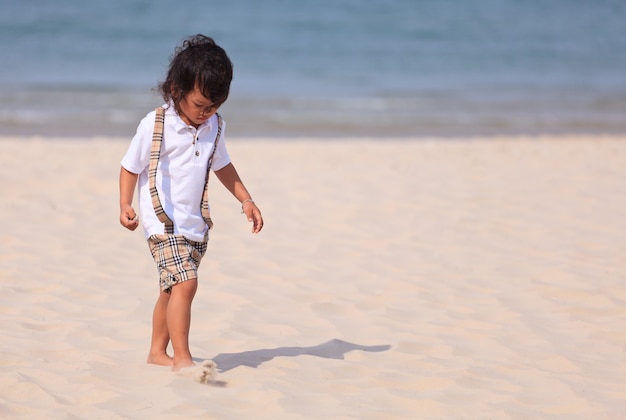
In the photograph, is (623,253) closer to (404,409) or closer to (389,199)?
(389,199)

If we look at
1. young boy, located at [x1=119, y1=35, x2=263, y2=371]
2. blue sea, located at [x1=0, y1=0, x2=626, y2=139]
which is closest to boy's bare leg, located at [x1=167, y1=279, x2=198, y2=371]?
young boy, located at [x1=119, y1=35, x2=263, y2=371]

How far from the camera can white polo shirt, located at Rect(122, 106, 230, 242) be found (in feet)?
10.5

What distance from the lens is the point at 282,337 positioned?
3.94 metres

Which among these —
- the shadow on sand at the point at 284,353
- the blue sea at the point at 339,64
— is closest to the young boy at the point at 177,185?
the shadow on sand at the point at 284,353

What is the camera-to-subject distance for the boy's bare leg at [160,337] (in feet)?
11.1

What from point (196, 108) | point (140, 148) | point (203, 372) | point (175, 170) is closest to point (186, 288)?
point (203, 372)

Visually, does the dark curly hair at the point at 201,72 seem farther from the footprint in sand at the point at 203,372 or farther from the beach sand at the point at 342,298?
the beach sand at the point at 342,298

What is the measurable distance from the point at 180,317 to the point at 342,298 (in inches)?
58.4

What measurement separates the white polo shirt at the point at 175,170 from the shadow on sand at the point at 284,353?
59cm

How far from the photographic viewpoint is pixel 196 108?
3.13 m

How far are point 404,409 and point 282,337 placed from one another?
40.5 inches

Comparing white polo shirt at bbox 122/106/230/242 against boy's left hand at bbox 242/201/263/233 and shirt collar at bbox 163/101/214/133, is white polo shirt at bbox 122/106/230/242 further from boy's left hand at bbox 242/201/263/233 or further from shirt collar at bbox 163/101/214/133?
boy's left hand at bbox 242/201/263/233

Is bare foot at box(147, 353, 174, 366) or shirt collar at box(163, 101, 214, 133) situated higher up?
shirt collar at box(163, 101, 214, 133)

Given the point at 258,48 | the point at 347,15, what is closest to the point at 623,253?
the point at 258,48
